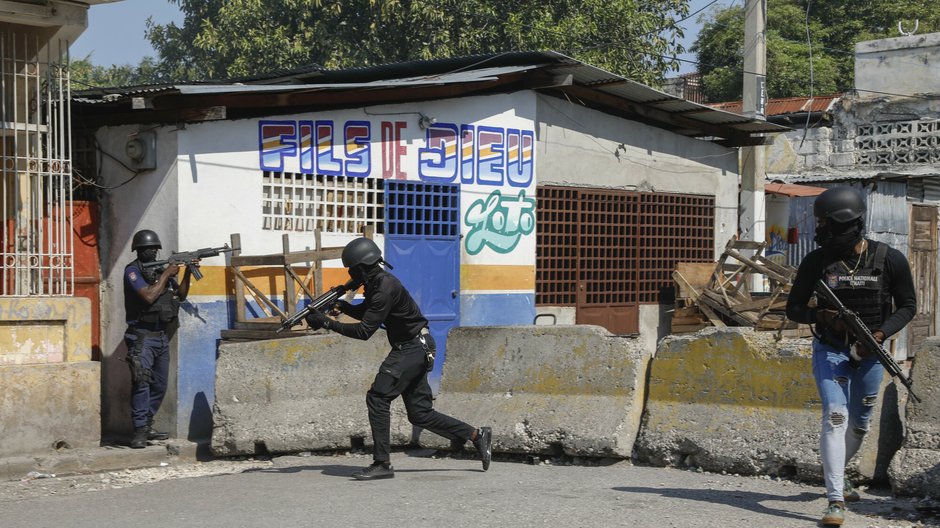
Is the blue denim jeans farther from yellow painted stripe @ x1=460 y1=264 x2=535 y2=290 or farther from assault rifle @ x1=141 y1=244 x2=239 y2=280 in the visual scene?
yellow painted stripe @ x1=460 y1=264 x2=535 y2=290

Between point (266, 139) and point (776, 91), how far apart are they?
26805 mm

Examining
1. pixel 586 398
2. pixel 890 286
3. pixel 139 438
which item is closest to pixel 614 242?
pixel 586 398

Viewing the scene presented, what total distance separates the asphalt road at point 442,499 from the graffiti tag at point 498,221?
475cm

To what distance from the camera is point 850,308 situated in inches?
259

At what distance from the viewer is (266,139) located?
436 inches

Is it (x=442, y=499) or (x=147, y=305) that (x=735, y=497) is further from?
(x=147, y=305)

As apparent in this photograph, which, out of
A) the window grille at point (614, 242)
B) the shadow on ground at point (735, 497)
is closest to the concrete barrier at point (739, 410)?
the shadow on ground at point (735, 497)

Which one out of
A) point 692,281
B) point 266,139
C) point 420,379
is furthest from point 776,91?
point 420,379

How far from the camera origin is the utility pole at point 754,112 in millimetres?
17375

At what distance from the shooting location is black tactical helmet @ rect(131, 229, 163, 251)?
994 cm

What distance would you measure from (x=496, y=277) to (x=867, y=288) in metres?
7.24

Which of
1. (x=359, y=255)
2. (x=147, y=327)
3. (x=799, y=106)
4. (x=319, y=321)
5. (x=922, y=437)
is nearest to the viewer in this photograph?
(x=922, y=437)

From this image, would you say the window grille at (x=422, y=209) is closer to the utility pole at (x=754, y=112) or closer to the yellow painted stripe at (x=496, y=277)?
the yellow painted stripe at (x=496, y=277)

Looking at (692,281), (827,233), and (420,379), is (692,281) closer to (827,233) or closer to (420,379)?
(420,379)
